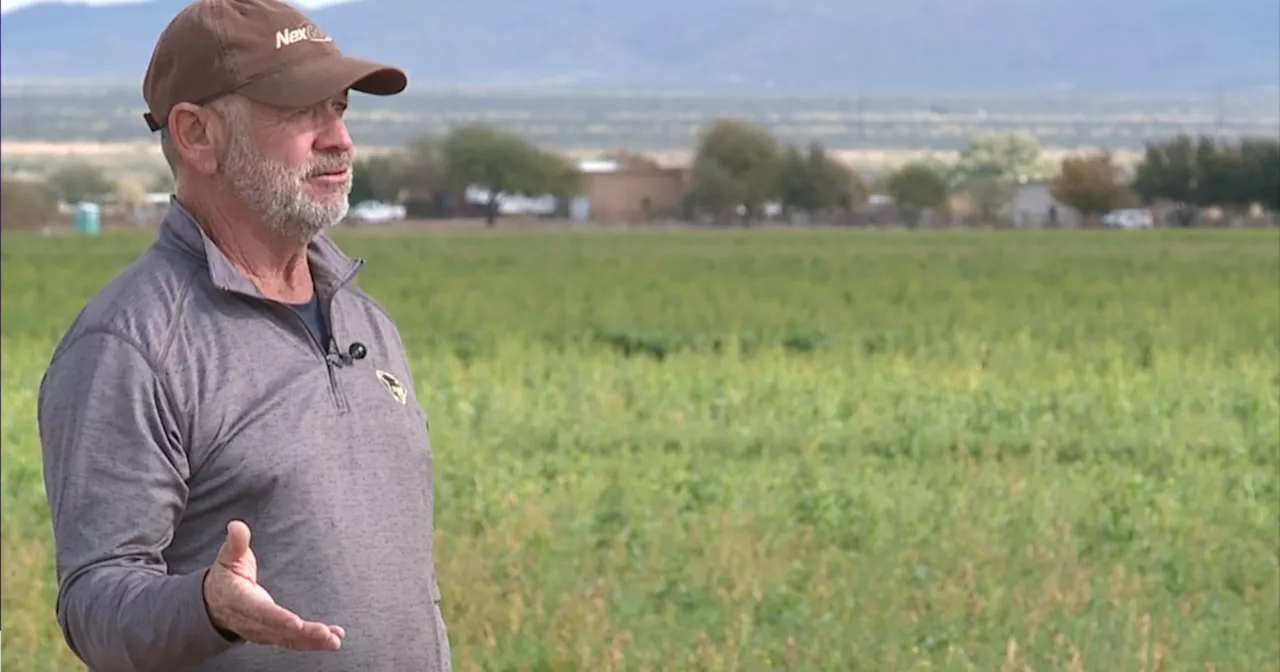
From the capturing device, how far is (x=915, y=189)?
45375 millimetres

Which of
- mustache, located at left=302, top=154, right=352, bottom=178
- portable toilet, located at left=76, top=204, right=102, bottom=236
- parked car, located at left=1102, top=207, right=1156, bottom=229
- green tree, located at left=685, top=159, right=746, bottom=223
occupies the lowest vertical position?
portable toilet, located at left=76, top=204, right=102, bottom=236

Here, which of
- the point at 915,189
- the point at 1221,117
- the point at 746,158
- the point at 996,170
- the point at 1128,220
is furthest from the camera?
the point at 746,158

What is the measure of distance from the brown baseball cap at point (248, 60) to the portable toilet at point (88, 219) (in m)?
60.7

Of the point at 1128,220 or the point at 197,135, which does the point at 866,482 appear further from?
the point at 197,135

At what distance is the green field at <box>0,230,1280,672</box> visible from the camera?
687cm

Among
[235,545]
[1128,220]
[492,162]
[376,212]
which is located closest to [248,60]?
[235,545]

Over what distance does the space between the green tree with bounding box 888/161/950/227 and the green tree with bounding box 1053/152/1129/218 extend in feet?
83.1

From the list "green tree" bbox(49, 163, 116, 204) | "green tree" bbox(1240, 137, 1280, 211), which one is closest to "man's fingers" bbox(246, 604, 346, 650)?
"green tree" bbox(1240, 137, 1280, 211)

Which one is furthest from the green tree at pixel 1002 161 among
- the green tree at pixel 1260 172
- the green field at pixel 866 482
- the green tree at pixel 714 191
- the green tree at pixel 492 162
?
the green tree at pixel 492 162

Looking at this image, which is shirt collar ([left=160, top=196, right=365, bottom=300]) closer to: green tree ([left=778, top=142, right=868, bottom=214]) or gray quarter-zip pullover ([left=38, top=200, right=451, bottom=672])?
gray quarter-zip pullover ([left=38, top=200, right=451, bottom=672])

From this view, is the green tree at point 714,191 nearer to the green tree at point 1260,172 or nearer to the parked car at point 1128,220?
the parked car at point 1128,220

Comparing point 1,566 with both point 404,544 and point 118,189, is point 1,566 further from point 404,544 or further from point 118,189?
point 118,189

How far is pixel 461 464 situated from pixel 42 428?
846cm

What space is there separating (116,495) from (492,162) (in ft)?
177
